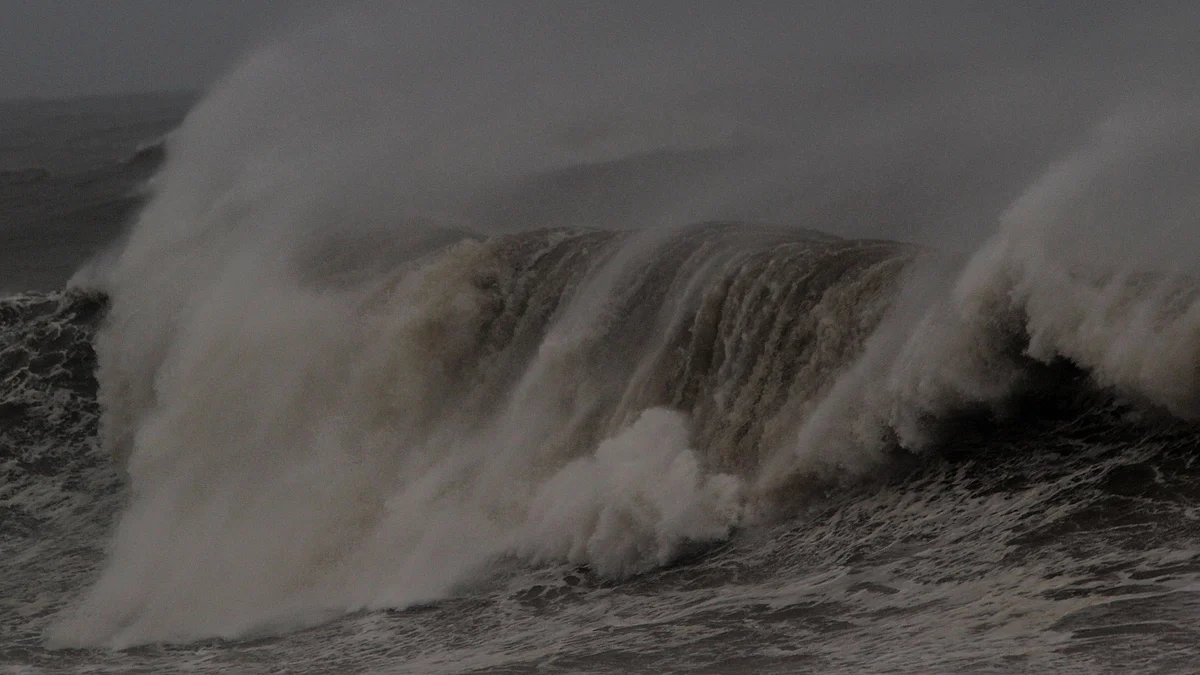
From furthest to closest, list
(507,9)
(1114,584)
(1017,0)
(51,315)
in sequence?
(1017,0)
(507,9)
(51,315)
(1114,584)

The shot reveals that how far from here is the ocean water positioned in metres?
9.49

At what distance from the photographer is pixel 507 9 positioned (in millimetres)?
47625

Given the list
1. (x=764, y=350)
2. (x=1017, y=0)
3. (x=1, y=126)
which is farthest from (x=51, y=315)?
(x=1017, y=0)

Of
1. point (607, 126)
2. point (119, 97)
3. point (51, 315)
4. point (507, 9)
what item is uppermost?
point (119, 97)

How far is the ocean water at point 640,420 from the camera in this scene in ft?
31.1

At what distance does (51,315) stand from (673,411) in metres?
10.9

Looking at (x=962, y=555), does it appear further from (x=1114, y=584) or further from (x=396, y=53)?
(x=396, y=53)

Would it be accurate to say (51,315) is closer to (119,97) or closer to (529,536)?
(529,536)

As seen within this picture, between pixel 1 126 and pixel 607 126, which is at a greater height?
pixel 1 126

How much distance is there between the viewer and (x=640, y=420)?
1263 cm

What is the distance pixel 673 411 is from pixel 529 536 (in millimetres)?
1706

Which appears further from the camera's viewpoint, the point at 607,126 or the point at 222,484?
the point at 607,126

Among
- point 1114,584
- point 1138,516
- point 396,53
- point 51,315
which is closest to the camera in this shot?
point 1114,584

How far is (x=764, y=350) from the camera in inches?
485
